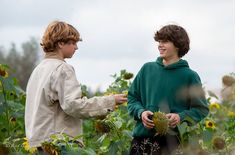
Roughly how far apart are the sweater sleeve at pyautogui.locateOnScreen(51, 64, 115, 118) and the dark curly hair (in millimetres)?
369

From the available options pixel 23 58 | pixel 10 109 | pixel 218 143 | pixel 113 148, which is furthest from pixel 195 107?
pixel 23 58

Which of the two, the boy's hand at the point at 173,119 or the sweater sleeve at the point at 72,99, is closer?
the boy's hand at the point at 173,119

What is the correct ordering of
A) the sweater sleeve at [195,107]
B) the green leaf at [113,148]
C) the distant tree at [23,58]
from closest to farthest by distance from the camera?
1. the sweater sleeve at [195,107]
2. the green leaf at [113,148]
3. the distant tree at [23,58]

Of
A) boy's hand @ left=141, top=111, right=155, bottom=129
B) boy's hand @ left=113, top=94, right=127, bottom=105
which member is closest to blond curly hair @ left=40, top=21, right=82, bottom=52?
boy's hand @ left=113, top=94, right=127, bottom=105

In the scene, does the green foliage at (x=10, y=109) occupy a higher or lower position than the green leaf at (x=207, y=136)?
lower

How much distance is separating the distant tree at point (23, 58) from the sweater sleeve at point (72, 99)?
33636 mm


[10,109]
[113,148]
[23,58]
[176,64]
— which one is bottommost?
[23,58]

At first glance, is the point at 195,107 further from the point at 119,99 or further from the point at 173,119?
the point at 119,99

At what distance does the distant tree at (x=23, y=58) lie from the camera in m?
38.5

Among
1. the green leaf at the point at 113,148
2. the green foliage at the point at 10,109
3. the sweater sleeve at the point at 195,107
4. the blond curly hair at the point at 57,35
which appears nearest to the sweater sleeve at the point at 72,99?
the blond curly hair at the point at 57,35

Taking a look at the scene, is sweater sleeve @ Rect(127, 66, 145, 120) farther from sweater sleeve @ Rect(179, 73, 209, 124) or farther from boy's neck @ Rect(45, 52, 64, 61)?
boy's neck @ Rect(45, 52, 64, 61)

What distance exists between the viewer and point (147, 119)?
382 cm

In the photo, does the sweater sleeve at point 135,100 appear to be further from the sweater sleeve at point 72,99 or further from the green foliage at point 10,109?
the green foliage at point 10,109

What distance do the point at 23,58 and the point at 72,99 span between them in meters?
36.8
